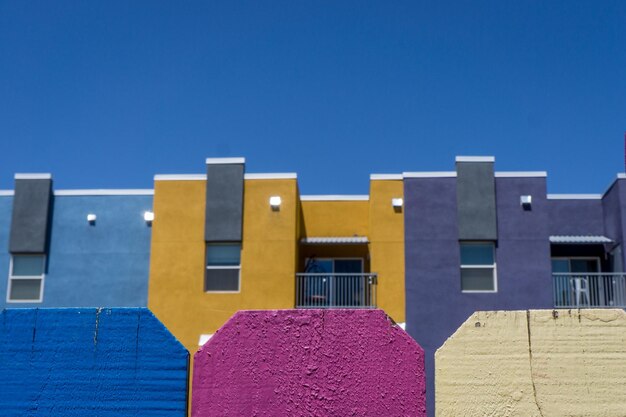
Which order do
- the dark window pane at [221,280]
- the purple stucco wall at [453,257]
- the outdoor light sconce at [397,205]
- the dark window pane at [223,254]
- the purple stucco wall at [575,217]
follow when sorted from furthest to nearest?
the purple stucco wall at [575,217]
the outdoor light sconce at [397,205]
the dark window pane at [223,254]
the dark window pane at [221,280]
the purple stucco wall at [453,257]

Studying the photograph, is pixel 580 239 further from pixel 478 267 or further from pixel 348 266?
pixel 348 266

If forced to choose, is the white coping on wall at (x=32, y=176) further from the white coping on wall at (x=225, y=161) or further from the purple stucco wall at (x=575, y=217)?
the purple stucco wall at (x=575, y=217)

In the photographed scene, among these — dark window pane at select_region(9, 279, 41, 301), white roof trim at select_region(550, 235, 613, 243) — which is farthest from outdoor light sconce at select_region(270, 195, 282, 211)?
white roof trim at select_region(550, 235, 613, 243)

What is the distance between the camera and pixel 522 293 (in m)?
21.8

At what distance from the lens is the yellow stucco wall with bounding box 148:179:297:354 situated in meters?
21.9

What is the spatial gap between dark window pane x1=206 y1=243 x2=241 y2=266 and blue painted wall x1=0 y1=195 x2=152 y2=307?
1.85 meters

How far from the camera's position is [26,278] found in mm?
23281

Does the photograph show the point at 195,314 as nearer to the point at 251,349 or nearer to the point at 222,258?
the point at 222,258

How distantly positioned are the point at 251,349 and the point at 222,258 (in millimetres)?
16911

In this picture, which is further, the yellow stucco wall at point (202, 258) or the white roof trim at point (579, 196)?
the white roof trim at point (579, 196)

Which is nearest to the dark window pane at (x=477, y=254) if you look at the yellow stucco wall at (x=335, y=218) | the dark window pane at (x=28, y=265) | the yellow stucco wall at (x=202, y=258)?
the yellow stucco wall at (x=335, y=218)

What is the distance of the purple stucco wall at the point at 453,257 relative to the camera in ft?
71.3

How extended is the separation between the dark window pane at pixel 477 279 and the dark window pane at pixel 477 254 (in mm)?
193

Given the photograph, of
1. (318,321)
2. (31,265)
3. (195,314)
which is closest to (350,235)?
(195,314)
